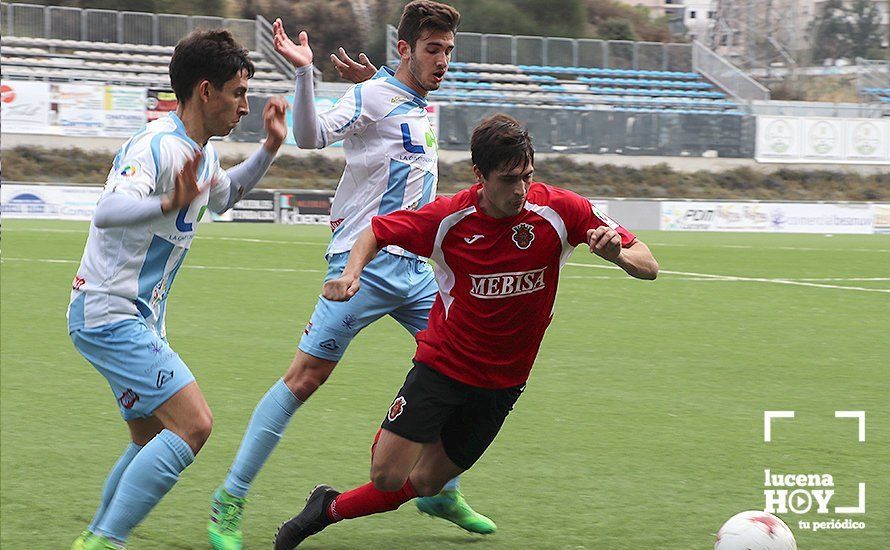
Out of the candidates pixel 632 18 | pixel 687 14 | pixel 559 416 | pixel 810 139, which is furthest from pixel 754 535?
pixel 687 14

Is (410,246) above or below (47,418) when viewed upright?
above

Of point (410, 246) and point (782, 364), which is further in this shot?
point (782, 364)

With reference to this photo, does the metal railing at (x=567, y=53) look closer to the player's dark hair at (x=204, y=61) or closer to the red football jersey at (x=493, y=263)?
the red football jersey at (x=493, y=263)

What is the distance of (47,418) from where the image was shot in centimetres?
646

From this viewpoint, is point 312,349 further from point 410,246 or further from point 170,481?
point 170,481

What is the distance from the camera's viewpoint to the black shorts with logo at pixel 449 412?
13.7ft

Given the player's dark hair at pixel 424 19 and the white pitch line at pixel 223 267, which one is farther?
the white pitch line at pixel 223 267

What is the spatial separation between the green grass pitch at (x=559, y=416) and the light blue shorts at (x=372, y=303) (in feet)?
2.53

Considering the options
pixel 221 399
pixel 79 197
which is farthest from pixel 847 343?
pixel 79 197

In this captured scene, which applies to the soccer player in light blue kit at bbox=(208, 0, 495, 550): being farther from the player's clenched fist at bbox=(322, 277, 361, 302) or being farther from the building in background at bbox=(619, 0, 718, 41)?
the building in background at bbox=(619, 0, 718, 41)

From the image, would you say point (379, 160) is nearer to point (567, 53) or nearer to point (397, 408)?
point (397, 408)

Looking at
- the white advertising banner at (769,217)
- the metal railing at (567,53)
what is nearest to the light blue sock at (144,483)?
the white advertising banner at (769,217)

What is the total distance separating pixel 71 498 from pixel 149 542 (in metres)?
0.70

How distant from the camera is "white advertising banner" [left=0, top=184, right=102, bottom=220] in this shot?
25453 millimetres
